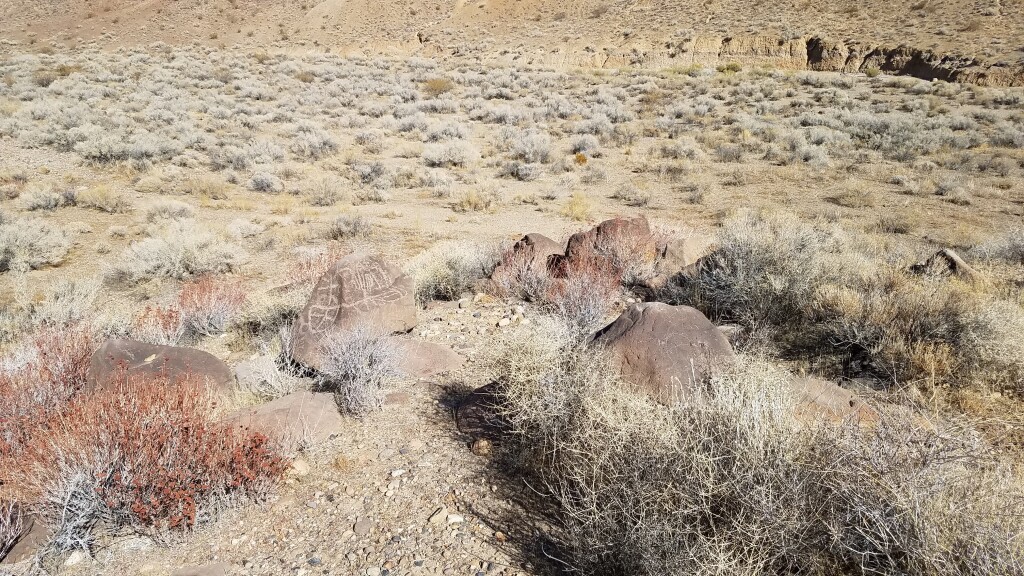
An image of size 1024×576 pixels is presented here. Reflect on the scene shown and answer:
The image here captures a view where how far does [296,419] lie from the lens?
4105mm

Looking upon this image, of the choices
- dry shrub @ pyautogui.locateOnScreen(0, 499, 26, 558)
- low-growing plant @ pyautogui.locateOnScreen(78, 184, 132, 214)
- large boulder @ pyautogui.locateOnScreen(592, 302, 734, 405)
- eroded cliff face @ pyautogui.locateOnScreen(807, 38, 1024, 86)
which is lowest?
dry shrub @ pyautogui.locateOnScreen(0, 499, 26, 558)

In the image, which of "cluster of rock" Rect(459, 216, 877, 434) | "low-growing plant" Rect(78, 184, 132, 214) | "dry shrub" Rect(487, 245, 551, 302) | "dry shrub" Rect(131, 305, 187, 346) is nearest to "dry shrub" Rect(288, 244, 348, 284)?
"dry shrub" Rect(131, 305, 187, 346)

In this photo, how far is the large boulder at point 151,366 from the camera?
4438 mm

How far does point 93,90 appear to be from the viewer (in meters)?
22.5

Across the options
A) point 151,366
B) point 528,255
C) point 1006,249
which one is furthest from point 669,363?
point 1006,249

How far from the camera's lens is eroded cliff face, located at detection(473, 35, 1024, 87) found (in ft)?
78.5

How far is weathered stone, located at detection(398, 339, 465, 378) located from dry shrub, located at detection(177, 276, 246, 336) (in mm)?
3210

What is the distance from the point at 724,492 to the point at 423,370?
3.38 metres

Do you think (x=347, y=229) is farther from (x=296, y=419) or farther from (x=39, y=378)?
(x=296, y=419)

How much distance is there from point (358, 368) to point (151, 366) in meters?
1.85

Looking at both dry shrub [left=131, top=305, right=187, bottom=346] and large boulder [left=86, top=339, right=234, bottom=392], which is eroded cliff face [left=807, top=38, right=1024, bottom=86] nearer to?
large boulder [left=86, top=339, right=234, bottom=392]

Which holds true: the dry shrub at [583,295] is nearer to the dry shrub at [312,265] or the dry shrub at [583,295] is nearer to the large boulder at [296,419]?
the large boulder at [296,419]

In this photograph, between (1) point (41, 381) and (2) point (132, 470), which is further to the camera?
(1) point (41, 381)

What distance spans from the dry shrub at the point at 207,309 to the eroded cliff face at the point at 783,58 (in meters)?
31.3
